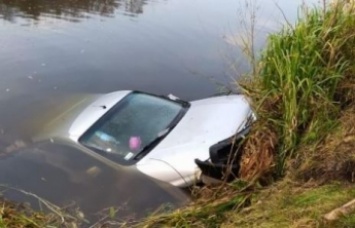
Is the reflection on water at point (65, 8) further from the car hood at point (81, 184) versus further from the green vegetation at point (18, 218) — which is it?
the green vegetation at point (18, 218)

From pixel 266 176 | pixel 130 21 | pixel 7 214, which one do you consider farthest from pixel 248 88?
pixel 130 21

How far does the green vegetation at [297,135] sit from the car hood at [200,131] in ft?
1.00

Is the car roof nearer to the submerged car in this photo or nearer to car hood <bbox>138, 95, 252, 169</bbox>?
the submerged car

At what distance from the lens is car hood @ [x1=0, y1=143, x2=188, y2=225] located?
4496mm

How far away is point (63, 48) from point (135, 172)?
6.53 metres

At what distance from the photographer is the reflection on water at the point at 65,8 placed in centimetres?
1320

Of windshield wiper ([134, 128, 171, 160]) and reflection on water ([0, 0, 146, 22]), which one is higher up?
reflection on water ([0, 0, 146, 22])

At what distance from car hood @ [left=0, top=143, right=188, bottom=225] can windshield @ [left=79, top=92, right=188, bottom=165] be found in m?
0.17

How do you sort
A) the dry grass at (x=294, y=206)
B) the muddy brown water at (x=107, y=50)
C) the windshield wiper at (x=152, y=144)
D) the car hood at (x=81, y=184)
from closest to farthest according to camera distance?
the dry grass at (x=294, y=206) < the car hood at (x=81, y=184) < the windshield wiper at (x=152, y=144) < the muddy brown water at (x=107, y=50)

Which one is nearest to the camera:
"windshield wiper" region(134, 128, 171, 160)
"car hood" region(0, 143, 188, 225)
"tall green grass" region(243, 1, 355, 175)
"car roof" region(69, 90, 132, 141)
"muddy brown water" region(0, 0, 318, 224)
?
"car hood" region(0, 143, 188, 225)

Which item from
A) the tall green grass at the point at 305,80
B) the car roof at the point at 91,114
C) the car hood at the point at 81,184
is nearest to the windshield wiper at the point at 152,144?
the car hood at the point at 81,184

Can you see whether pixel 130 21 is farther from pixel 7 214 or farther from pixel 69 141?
pixel 7 214

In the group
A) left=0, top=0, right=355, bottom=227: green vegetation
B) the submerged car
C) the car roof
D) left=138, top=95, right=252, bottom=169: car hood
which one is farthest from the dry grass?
the car roof

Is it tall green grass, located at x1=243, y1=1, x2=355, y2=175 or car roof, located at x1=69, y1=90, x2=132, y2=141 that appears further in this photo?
car roof, located at x1=69, y1=90, x2=132, y2=141
